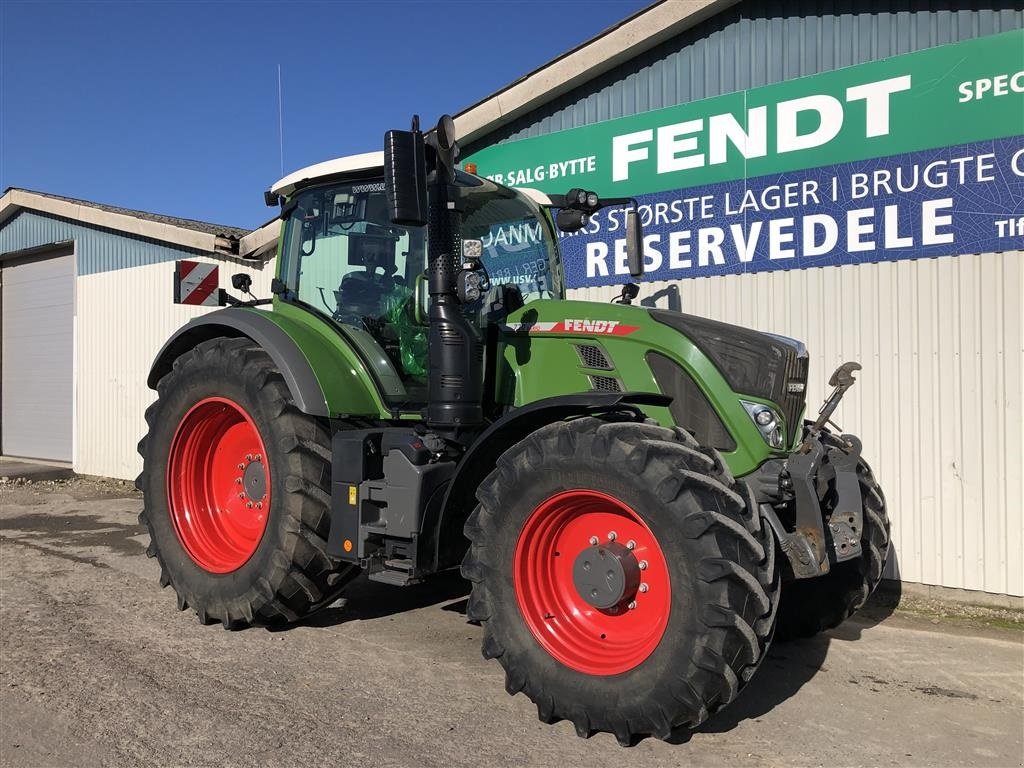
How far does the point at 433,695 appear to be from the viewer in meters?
3.87

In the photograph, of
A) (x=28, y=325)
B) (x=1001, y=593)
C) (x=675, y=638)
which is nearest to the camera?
(x=675, y=638)

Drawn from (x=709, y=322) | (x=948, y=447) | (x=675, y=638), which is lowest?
(x=675, y=638)

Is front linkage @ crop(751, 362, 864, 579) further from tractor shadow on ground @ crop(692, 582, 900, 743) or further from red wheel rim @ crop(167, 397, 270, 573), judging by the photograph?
red wheel rim @ crop(167, 397, 270, 573)

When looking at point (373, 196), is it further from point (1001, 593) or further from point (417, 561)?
point (1001, 593)

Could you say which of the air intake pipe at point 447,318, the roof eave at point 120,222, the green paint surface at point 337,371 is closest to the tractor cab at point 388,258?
the green paint surface at point 337,371

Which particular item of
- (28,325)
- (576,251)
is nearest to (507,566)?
(576,251)

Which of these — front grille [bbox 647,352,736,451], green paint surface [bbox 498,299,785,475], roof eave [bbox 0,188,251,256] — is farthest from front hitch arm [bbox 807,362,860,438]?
roof eave [bbox 0,188,251,256]

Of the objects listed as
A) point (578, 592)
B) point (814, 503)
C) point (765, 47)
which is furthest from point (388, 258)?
point (765, 47)

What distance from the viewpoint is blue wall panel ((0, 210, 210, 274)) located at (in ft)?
37.4

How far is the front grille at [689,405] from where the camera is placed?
150 inches

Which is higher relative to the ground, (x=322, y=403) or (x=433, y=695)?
(x=322, y=403)

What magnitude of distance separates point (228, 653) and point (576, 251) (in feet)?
15.2

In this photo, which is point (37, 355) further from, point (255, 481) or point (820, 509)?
point (820, 509)

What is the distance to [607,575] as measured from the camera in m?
3.51
